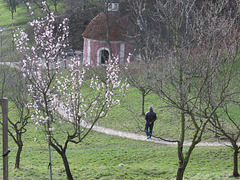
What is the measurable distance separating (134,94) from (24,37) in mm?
16370

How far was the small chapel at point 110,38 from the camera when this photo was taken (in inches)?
1517

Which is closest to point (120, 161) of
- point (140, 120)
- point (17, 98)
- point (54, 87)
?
point (54, 87)

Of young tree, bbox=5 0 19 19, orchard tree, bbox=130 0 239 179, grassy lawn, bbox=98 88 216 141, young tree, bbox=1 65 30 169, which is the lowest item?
grassy lawn, bbox=98 88 216 141

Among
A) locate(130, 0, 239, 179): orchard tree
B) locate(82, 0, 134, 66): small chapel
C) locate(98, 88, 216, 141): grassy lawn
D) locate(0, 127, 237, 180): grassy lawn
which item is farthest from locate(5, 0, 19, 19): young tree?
locate(130, 0, 239, 179): orchard tree

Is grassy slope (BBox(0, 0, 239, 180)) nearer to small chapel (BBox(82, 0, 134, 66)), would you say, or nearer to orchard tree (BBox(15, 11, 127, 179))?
orchard tree (BBox(15, 11, 127, 179))

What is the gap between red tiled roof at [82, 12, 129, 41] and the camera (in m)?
38.8

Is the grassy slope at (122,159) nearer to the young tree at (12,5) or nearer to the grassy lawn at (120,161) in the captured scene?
the grassy lawn at (120,161)

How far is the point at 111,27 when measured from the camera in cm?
3919

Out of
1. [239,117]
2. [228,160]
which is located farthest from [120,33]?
[228,160]

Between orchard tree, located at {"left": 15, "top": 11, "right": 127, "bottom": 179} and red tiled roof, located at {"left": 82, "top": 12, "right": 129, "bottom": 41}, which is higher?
red tiled roof, located at {"left": 82, "top": 12, "right": 129, "bottom": 41}

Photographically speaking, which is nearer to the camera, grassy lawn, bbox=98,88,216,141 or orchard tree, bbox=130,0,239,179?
orchard tree, bbox=130,0,239,179

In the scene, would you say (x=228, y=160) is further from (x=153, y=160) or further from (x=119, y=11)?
(x=119, y=11)

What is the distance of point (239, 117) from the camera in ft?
70.6

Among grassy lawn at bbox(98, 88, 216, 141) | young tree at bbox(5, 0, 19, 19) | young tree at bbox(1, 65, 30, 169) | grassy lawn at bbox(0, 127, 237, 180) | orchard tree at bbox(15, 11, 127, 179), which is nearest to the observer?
orchard tree at bbox(15, 11, 127, 179)
